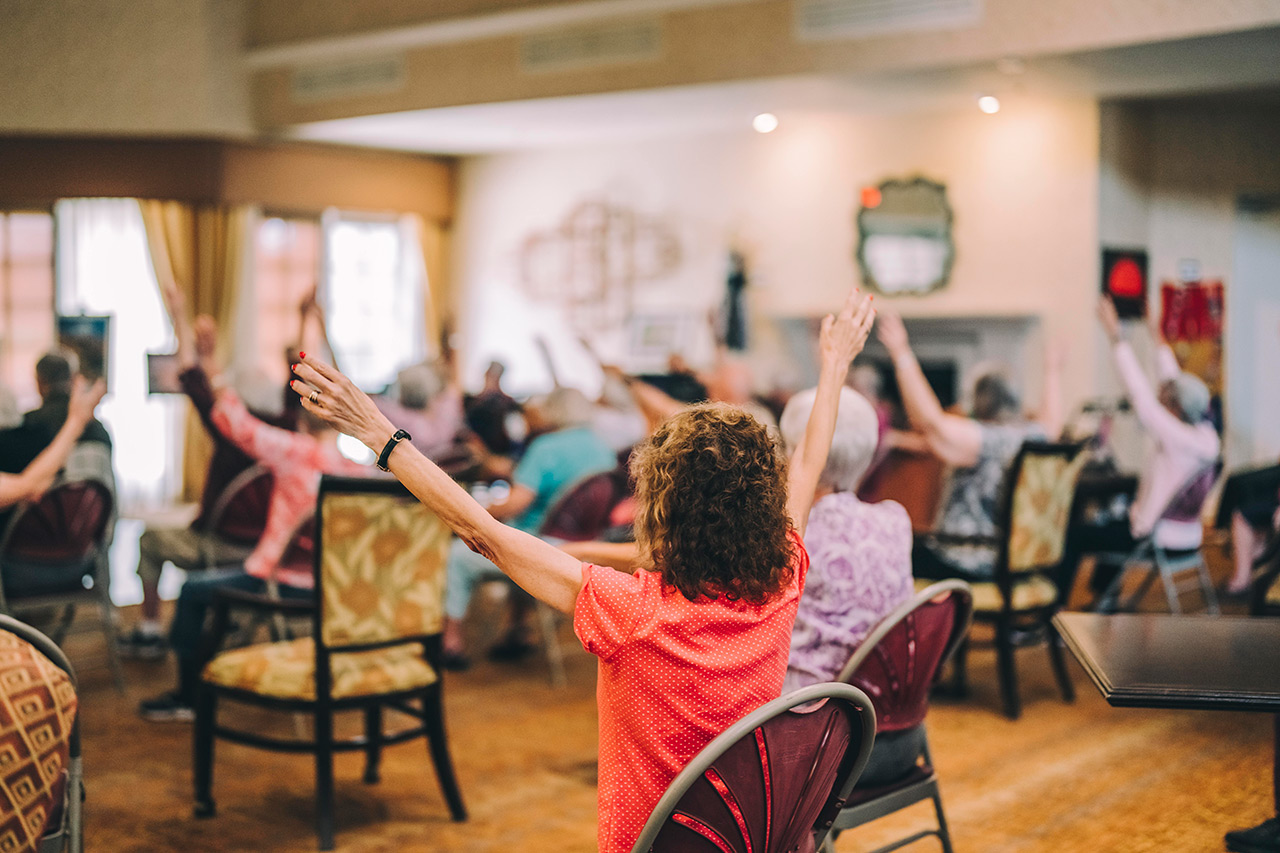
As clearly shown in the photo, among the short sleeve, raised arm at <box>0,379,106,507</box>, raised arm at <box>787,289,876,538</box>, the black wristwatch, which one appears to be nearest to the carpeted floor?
raised arm at <box>0,379,106,507</box>

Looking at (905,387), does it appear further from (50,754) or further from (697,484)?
(50,754)

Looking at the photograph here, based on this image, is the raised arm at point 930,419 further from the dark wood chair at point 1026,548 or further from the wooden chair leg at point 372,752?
the wooden chair leg at point 372,752

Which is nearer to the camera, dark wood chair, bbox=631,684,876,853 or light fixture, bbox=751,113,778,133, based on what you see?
dark wood chair, bbox=631,684,876,853

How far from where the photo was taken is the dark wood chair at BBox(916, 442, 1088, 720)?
13.9 ft

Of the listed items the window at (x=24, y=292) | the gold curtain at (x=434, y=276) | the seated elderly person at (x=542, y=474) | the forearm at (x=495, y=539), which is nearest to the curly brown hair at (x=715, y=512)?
the forearm at (x=495, y=539)

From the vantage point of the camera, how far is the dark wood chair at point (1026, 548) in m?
4.24

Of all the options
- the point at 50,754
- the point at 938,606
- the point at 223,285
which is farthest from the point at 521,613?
the point at 223,285

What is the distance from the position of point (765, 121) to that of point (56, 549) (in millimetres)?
5654

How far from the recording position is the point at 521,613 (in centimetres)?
537

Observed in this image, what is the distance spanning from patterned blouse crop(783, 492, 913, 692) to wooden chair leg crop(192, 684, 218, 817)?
1703 mm

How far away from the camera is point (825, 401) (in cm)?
233

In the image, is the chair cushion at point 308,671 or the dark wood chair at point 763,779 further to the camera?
the chair cushion at point 308,671

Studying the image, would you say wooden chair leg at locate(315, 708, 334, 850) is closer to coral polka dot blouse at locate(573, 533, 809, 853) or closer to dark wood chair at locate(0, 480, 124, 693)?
coral polka dot blouse at locate(573, 533, 809, 853)

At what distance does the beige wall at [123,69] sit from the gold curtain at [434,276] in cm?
237
